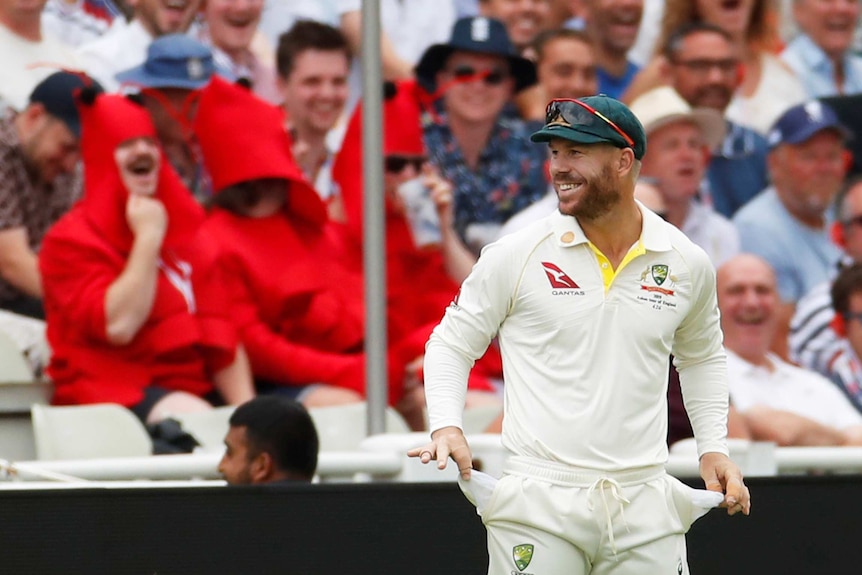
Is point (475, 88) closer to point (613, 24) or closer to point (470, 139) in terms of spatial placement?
point (470, 139)

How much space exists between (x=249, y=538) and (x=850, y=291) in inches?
150

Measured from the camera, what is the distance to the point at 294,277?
22.4 feet

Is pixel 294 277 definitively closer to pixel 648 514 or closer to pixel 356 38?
pixel 356 38

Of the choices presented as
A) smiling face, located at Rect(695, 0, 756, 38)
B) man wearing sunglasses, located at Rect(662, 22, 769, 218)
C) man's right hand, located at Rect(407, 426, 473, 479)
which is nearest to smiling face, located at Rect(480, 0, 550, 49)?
man wearing sunglasses, located at Rect(662, 22, 769, 218)

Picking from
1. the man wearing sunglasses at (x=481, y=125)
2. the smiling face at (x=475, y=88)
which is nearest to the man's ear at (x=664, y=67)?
the man wearing sunglasses at (x=481, y=125)

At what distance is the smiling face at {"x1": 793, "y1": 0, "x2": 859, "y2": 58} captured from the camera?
845cm

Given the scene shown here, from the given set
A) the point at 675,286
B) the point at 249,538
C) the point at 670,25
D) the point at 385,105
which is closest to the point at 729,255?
the point at 670,25

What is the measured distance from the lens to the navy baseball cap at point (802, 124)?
798 centimetres

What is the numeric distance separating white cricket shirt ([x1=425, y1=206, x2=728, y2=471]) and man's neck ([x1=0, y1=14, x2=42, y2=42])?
3665 millimetres

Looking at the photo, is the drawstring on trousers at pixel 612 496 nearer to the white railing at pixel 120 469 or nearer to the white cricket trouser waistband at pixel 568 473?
the white cricket trouser waistband at pixel 568 473

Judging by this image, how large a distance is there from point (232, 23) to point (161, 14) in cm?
36

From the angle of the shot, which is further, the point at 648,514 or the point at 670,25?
the point at 670,25

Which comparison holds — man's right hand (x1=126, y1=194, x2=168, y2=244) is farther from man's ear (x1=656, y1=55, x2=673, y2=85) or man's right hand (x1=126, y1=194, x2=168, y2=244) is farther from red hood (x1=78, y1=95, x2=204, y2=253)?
man's ear (x1=656, y1=55, x2=673, y2=85)

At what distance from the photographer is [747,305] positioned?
23.4 feet
